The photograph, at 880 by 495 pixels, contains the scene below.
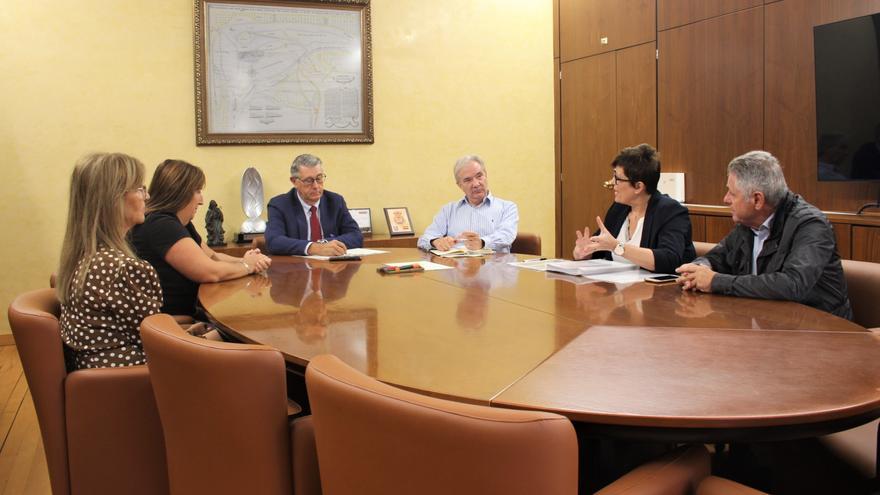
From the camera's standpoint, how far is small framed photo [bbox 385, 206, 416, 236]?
18.8 ft

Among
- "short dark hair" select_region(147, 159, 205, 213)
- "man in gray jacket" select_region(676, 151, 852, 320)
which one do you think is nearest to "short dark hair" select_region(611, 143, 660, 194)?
"man in gray jacket" select_region(676, 151, 852, 320)

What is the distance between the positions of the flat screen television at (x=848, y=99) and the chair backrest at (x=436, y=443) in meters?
3.86

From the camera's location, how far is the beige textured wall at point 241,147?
5055 millimetres

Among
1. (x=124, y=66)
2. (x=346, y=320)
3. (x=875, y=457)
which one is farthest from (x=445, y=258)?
(x=124, y=66)

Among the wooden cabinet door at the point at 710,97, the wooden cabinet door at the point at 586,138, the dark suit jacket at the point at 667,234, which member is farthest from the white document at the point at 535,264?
the wooden cabinet door at the point at 586,138

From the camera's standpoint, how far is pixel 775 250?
253 centimetres

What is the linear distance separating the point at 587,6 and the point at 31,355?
16.7 ft

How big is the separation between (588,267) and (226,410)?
6.01ft

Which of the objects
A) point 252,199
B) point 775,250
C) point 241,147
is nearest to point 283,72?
point 241,147

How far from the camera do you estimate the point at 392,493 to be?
112cm

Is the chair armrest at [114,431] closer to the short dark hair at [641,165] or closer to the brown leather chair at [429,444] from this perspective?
the brown leather chair at [429,444]

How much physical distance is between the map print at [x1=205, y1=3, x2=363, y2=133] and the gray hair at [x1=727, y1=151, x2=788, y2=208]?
144 inches

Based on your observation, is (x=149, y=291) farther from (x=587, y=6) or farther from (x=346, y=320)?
(x=587, y=6)

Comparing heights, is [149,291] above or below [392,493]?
above
